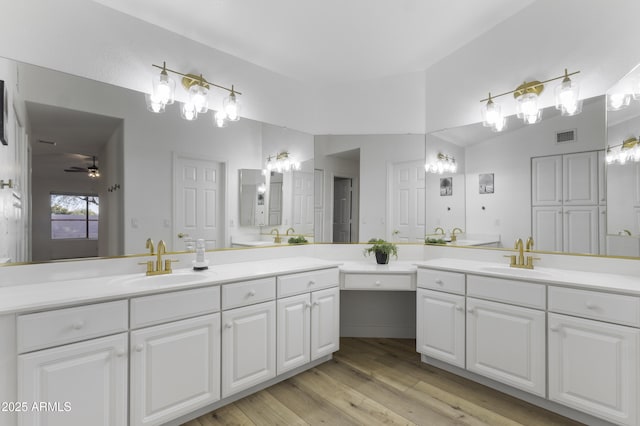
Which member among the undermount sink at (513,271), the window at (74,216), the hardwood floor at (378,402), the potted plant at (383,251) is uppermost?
the window at (74,216)

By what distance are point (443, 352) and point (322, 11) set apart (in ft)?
8.75

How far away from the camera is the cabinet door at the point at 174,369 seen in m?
1.56

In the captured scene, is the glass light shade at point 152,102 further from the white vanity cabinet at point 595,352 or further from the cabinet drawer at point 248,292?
the white vanity cabinet at point 595,352

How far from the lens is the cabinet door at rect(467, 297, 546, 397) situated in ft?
6.21

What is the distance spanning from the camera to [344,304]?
10.3 ft

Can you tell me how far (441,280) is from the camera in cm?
236

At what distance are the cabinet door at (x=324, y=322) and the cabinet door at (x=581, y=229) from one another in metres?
1.70

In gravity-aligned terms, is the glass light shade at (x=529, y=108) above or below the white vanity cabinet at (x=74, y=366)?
above

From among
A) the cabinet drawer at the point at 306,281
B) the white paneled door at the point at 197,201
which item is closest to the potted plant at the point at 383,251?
the cabinet drawer at the point at 306,281

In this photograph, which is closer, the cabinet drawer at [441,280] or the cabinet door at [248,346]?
the cabinet door at [248,346]

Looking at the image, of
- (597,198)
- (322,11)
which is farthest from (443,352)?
(322,11)

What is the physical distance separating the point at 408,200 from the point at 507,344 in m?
1.43

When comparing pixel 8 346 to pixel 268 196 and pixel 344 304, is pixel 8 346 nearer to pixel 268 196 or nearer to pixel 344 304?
pixel 268 196

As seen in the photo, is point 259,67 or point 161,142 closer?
point 161,142
